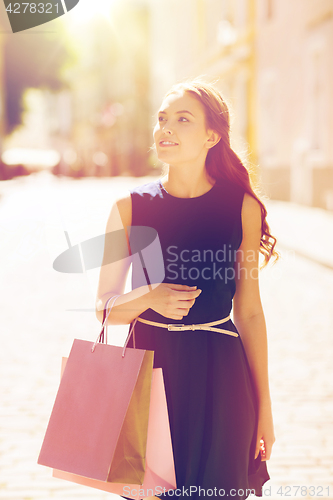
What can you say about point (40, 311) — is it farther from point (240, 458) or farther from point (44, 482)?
point (240, 458)

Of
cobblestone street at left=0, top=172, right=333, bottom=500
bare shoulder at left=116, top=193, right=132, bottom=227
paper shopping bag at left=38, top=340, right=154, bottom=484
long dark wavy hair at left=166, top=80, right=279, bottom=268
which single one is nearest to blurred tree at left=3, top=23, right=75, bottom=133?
cobblestone street at left=0, top=172, right=333, bottom=500

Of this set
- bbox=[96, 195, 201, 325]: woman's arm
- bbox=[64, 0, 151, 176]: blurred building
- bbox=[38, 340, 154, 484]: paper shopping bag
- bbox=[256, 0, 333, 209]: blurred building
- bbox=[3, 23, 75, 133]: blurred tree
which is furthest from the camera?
bbox=[64, 0, 151, 176]: blurred building

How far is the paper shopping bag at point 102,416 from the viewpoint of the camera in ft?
5.39

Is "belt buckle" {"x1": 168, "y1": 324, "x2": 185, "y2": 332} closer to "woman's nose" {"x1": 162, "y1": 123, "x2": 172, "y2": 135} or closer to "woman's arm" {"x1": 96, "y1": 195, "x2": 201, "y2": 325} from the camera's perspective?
"woman's arm" {"x1": 96, "y1": 195, "x2": 201, "y2": 325}

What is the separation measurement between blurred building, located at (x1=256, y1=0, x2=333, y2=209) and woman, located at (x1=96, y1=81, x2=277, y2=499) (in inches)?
587

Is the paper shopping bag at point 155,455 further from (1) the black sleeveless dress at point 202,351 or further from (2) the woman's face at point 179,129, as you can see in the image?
(2) the woman's face at point 179,129

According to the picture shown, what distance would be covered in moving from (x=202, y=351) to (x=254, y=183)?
68 cm

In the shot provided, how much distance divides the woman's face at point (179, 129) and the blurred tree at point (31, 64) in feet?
73.1

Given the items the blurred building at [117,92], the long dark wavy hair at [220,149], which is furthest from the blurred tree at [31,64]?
the long dark wavy hair at [220,149]

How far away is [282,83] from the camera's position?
20.1 metres

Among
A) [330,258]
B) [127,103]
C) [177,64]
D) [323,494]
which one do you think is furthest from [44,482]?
[127,103]

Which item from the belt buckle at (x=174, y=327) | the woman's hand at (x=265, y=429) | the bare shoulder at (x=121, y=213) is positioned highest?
the bare shoulder at (x=121, y=213)

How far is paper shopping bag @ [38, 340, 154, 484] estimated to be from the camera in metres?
1.64

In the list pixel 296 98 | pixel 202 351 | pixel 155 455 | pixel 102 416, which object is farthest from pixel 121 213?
pixel 296 98
